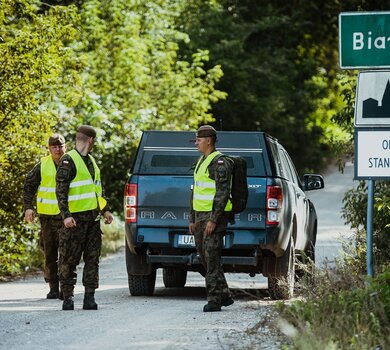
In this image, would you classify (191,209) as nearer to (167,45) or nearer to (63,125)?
(63,125)

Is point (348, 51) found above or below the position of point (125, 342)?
above

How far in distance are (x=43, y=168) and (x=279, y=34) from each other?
33.7 m

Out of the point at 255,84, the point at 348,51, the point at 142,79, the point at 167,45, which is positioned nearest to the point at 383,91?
the point at 348,51

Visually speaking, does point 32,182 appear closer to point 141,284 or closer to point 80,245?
point 141,284

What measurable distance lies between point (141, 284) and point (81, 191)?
88.4 inches

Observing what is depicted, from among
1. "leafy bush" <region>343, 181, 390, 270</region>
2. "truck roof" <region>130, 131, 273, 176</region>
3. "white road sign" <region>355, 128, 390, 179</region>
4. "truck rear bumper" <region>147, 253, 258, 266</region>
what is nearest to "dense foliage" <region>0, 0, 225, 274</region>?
"truck roof" <region>130, 131, 273, 176</region>

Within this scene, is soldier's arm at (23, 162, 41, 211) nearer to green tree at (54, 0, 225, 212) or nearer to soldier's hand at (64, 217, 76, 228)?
soldier's hand at (64, 217, 76, 228)

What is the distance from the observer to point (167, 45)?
32469mm

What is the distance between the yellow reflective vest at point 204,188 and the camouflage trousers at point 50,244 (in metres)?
2.49

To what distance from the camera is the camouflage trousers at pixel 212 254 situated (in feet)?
40.9

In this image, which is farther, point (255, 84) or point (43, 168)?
point (255, 84)

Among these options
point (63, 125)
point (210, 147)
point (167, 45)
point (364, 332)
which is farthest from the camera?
point (167, 45)

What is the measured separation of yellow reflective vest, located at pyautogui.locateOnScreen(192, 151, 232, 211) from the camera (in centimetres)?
1244

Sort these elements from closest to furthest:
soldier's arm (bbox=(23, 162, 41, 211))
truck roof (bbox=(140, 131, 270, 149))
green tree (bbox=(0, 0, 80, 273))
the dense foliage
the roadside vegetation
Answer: the roadside vegetation → truck roof (bbox=(140, 131, 270, 149)) → soldier's arm (bbox=(23, 162, 41, 211)) → green tree (bbox=(0, 0, 80, 273)) → the dense foliage
